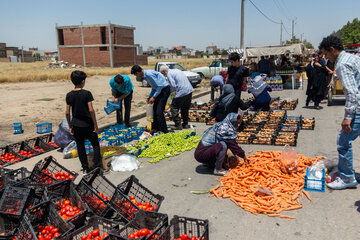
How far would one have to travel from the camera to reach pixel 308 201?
430cm

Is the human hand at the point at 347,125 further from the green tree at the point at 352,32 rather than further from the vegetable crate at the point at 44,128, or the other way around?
the green tree at the point at 352,32

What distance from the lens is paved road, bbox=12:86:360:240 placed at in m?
3.58

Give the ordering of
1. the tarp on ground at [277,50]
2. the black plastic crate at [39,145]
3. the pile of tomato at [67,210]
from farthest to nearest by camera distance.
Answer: the tarp on ground at [277,50]
the black plastic crate at [39,145]
the pile of tomato at [67,210]

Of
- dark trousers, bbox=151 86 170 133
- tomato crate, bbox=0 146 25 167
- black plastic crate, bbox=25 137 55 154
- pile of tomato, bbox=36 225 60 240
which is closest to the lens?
pile of tomato, bbox=36 225 60 240

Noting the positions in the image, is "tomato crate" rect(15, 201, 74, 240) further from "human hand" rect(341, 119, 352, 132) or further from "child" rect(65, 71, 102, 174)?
"human hand" rect(341, 119, 352, 132)

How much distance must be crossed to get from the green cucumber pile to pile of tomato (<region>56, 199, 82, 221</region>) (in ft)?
8.35

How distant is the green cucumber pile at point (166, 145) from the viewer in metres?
6.71

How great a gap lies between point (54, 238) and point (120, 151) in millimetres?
3209

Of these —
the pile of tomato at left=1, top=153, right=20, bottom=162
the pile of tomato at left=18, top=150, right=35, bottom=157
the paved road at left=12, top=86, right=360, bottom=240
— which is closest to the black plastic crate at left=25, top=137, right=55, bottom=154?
the pile of tomato at left=18, top=150, right=35, bottom=157

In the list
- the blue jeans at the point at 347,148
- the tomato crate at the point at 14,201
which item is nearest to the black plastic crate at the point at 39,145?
the tomato crate at the point at 14,201

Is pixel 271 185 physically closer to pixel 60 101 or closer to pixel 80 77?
pixel 80 77

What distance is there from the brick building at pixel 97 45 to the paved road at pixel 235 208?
166 feet

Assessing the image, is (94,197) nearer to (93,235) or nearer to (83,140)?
(93,235)

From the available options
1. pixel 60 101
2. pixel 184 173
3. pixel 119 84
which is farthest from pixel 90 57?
pixel 184 173
